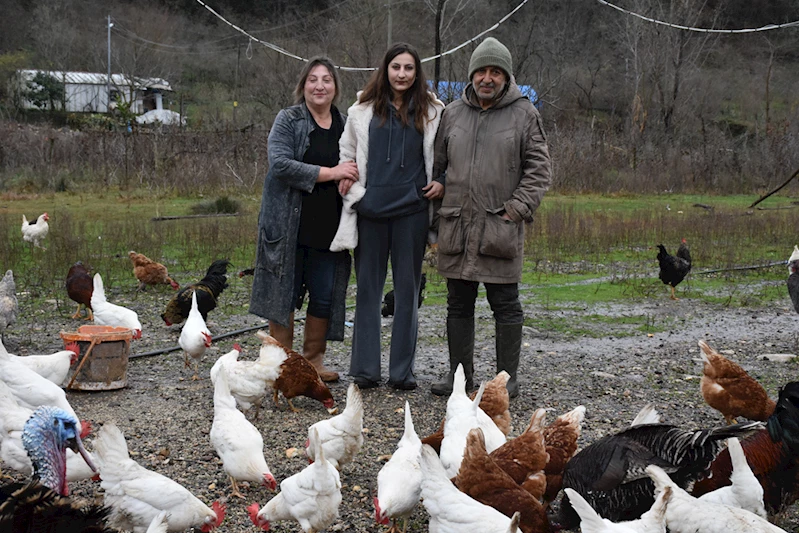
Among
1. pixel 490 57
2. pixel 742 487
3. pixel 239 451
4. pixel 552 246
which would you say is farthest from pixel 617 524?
pixel 552 246

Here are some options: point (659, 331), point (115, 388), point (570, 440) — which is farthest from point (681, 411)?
point (115, 388)

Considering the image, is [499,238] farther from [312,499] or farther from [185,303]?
[185,303]

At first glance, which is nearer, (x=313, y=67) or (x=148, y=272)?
(x=313, y=67)

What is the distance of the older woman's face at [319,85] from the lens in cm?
577

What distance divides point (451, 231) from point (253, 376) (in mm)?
1651

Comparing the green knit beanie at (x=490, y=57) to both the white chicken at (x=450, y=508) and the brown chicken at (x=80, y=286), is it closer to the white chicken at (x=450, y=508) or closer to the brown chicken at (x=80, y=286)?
the white chicken at (x=450, y=508)

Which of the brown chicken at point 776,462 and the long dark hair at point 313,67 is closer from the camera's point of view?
the brown chicken at point 776,462

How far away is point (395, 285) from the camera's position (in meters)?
5.87

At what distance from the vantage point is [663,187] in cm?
2380

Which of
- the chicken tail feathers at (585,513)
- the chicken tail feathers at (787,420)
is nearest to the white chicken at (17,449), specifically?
the chicken tail feathers at (585,513)

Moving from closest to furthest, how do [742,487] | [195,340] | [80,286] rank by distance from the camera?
[742,487], [195,340], [80,286]

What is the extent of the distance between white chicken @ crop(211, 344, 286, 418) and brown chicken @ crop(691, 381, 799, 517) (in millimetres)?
2772

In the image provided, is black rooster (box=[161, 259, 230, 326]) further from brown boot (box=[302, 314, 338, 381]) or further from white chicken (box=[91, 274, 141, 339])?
brown boot (box=[302, 314, 338, 381])

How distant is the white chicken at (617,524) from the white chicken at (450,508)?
30 cm
